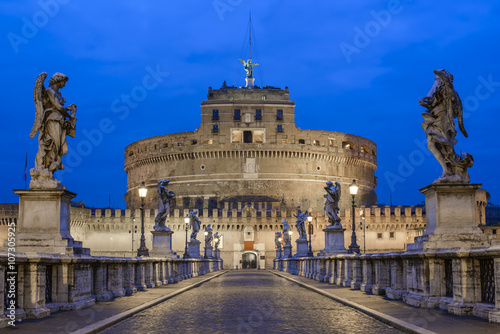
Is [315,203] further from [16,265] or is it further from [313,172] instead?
[16,265]

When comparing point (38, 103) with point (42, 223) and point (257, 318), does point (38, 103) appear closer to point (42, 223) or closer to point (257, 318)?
point (42, 223)

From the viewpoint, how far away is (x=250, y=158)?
8562cm

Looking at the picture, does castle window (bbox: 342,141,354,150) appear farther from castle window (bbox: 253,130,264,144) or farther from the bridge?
the bridge

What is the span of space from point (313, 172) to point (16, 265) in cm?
8008

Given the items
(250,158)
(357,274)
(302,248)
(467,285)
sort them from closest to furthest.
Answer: (467,285) < (357,274) < (302,248) < (250,158)

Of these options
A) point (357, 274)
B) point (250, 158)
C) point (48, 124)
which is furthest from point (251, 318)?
point (250, 158)

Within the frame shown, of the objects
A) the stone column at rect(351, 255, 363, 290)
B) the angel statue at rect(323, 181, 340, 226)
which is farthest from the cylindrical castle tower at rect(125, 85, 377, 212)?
the stone column at rect(351, 255, 363, 290)

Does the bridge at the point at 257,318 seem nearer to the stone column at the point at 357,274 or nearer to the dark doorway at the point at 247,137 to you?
the stone column at the point at 357,274

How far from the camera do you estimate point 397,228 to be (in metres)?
77.7

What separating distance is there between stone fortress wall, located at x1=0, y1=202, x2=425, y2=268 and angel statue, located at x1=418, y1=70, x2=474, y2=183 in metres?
60.8

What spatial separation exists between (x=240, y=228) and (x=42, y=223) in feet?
213

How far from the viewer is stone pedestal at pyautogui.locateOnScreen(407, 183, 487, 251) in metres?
10.5

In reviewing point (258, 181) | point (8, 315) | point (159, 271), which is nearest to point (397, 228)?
point (258, 181)

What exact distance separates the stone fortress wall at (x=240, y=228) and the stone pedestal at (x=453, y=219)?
61306mm
